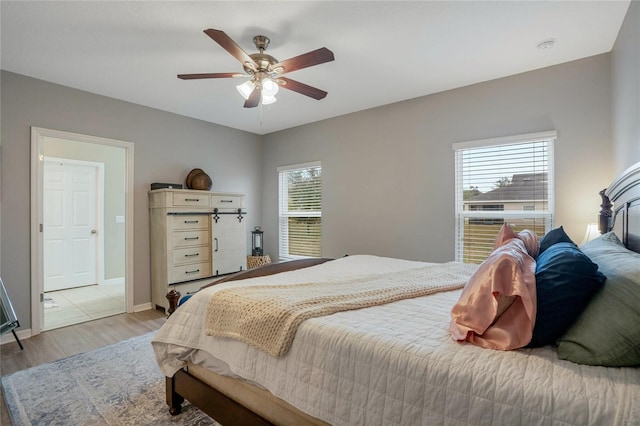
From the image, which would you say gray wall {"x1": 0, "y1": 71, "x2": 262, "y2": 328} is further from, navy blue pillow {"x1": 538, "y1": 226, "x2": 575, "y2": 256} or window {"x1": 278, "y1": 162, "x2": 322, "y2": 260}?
navy blue pillow {"x1": 538, "y1": 226, "x2": 575, "y2": 256}

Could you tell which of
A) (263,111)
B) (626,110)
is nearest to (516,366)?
(626,110)

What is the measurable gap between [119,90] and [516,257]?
4.02 metres

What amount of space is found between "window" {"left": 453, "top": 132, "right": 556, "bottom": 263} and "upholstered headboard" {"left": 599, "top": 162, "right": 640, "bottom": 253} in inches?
27.6

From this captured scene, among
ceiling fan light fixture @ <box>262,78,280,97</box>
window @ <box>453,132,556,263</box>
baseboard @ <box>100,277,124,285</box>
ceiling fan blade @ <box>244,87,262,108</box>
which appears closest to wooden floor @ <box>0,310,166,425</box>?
baseboard @ <box>100,277,124,285</box>

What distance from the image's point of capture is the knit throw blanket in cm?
139

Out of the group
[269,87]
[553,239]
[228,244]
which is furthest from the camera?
[228,244]

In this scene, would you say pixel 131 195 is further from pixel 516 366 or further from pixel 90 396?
pixel 516 366

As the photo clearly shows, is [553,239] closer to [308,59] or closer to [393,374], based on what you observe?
[393,374]

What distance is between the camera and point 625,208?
1.90 metres

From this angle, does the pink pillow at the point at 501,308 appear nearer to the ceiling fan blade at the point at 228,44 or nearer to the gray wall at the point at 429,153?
the ceiling fan blade at the point at 228,44

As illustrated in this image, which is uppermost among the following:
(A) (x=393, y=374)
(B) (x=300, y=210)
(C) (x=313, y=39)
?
(C) (x=313, y=39)

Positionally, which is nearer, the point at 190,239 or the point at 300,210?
the point at 190,239

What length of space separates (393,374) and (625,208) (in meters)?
1.85

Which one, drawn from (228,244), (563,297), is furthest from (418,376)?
(228,244)
